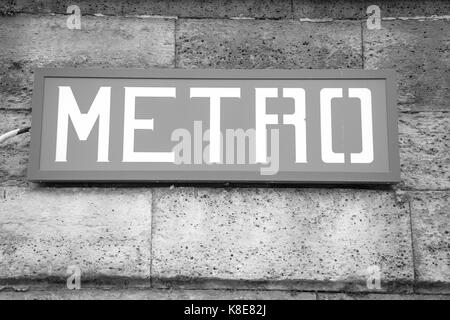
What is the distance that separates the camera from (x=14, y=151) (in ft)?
14.3

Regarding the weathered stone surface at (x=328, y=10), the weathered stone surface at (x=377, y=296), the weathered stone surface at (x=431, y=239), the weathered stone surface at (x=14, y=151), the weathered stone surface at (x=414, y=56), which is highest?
the weathered stone surface at (x=328, y=10)

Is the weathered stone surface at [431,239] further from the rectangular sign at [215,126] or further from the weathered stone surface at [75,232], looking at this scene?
the weathered stone surface at [75,232]

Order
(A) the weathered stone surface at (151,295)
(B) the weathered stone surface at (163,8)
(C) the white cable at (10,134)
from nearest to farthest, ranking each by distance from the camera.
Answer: (A) the weathered stone surface at (151,295) → (C) the white cable at (10,134) → (B) the weathered stone surface at (163,8)

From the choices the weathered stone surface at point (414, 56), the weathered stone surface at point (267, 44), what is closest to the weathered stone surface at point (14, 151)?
the weathered stone surface at point (267, 44)

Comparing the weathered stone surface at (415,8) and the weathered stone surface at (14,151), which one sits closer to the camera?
the weathered stone surface at (14,151)

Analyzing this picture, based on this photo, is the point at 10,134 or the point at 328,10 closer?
the point at 10,134

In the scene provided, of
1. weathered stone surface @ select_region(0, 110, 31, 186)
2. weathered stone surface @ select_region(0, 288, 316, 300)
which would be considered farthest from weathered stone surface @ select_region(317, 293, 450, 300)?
weathered stone surface @ select_region(0, 110, 31, 186)

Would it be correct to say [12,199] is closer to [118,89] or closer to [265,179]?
[118,89]

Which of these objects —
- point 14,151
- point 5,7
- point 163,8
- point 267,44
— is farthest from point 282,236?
point 5,7

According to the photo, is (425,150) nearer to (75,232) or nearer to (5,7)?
(75,232)

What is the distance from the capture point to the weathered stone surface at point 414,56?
14.5ft

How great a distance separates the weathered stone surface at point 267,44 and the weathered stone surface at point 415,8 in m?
0.28

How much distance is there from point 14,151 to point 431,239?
326 centimetres

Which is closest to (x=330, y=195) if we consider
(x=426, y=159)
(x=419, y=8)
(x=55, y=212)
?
(x=426, y=159)
